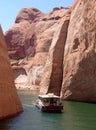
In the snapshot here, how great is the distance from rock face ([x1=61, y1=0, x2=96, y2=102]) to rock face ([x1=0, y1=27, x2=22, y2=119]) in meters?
26.6

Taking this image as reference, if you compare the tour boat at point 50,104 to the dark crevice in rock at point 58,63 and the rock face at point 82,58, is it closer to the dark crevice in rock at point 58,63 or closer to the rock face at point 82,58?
the rock face at point 82,58

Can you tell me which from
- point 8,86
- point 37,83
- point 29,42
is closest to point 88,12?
point 8,86

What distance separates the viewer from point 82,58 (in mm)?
72688

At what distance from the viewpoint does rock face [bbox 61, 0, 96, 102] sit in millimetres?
70688

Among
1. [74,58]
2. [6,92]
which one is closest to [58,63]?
[74,58]

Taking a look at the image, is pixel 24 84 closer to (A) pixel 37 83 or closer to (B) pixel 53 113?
(A) pixel 37 83

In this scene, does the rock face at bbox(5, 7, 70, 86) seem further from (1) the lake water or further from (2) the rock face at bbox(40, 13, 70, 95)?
(1) the lake water

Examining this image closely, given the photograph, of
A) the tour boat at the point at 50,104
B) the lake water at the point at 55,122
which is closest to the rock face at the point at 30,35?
the tour boat at the point at 50,104

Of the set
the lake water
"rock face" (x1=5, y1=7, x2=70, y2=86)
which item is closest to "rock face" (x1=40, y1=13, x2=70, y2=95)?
the lake water

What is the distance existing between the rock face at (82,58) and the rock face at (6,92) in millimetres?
26619

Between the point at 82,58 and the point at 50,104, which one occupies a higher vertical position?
the point at 50,104

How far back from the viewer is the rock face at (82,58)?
70.7m

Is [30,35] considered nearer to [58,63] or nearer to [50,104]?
[58,63]

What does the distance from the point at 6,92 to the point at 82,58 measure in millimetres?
34103
